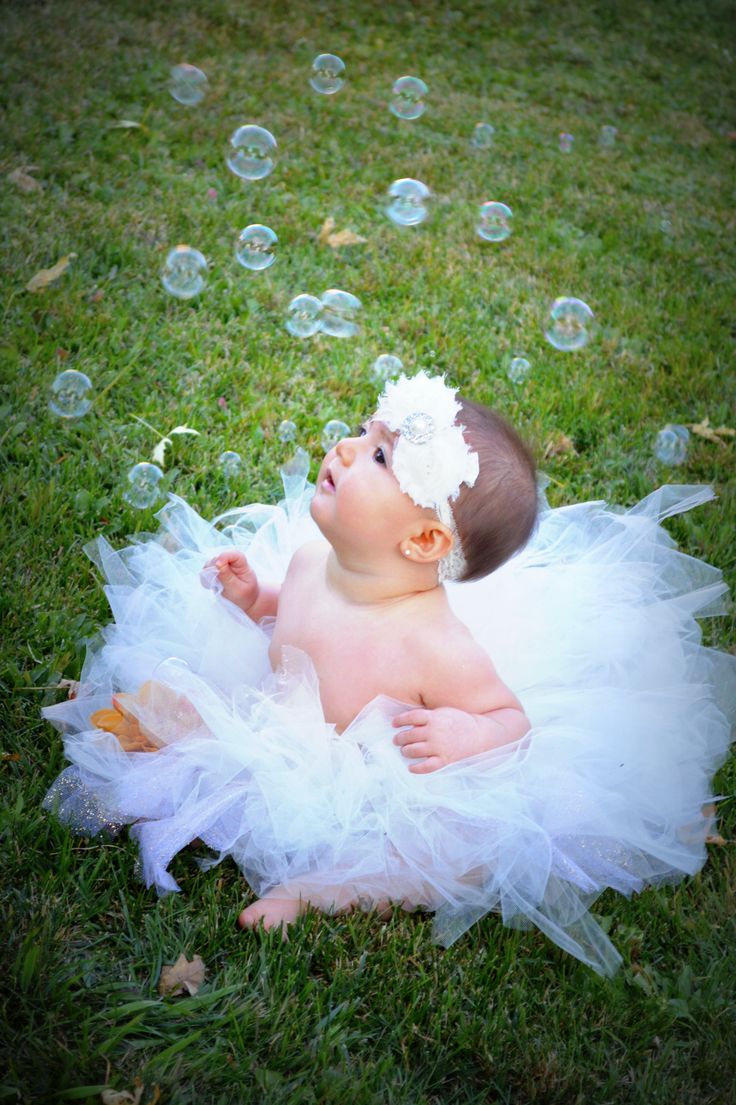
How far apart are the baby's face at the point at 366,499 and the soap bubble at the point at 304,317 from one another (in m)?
1.58

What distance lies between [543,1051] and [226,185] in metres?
4.57

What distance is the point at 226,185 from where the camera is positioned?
5203 millimetres

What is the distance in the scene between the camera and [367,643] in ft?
7.69

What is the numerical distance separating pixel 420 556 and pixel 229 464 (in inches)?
52.0

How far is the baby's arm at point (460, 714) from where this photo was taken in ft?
7.16

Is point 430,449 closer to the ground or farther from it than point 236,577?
farther from it

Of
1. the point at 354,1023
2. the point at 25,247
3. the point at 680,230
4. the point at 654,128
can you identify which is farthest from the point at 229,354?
the point at 654,128

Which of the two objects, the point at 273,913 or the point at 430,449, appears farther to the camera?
A: the point at 430,449

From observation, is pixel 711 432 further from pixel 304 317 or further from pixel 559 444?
pixel 304 317

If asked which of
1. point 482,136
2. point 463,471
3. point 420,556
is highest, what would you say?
point 463,471

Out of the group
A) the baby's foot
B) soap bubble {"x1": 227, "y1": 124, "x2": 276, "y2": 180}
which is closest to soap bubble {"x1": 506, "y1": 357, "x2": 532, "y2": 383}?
soap bubble {"x1": 227, "y1": 124, "x2": 276, "y2": 180}

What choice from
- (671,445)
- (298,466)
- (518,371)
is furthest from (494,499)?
(518,371)

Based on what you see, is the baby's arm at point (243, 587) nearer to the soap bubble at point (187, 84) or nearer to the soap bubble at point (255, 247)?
the soap bubble at point (255, 247)

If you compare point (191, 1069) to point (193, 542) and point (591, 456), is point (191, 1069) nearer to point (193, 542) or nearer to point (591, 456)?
point (193, 542)
